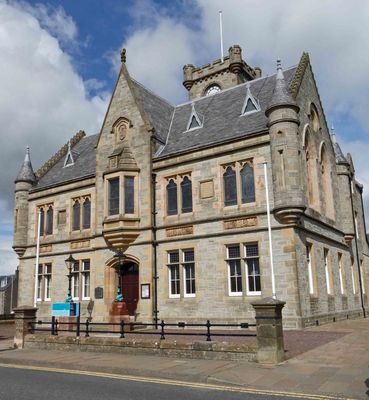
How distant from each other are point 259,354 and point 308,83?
19456 millimetres

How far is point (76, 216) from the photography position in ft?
97.3

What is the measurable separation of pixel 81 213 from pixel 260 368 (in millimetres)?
20345

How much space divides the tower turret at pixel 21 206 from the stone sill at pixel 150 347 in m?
16.1

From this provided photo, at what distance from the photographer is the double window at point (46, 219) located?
3102 cm

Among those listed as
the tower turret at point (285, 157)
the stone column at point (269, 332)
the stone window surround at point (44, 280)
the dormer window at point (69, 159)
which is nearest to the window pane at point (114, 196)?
the stone window surround at point (44, 280)

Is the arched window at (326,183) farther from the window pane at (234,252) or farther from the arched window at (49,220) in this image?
the arched window at (49,220)

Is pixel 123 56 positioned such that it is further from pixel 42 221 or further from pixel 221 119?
pixel 42 221

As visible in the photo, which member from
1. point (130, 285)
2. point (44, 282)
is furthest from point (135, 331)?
point (44, 282)

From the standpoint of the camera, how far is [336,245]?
27391 millimetres

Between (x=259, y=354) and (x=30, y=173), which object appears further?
(x=30, y=173)

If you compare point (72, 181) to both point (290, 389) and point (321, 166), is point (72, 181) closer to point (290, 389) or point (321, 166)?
point (321, 166)

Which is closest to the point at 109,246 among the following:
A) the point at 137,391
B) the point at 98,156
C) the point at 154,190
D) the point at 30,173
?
the point at 154,190

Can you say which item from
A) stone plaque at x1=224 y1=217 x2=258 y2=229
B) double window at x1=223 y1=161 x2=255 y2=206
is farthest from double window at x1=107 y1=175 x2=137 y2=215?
stone plaque at x1=224 y1=217 x2=258 y2=229

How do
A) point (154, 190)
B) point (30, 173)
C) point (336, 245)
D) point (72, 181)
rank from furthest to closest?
1. point (30, 173)
2. point (72, 181)
3. point (336, 245)
4. point (154, 190)
